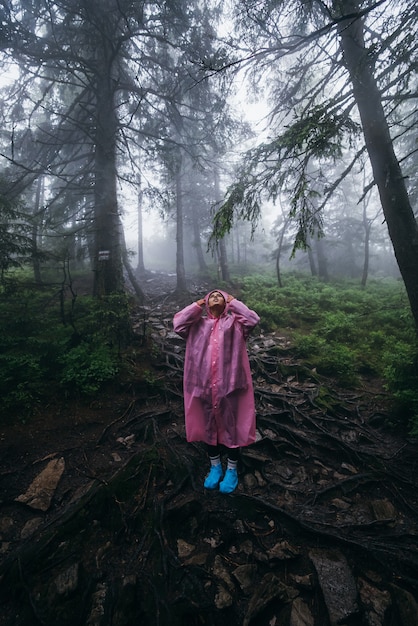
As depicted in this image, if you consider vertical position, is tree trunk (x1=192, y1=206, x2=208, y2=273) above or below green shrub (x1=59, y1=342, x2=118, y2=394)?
above

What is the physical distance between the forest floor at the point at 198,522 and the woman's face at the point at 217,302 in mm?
2382

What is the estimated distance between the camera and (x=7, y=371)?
5016 millimetres

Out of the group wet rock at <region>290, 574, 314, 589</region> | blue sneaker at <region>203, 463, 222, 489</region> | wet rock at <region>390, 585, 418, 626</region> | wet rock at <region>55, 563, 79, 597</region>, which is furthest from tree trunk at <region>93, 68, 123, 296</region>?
wet rock at <region>390, 585, 418, 626</region>

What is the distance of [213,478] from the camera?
366 cm

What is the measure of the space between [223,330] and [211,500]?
2.25 meters

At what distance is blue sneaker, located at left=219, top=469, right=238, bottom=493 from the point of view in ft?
11.7

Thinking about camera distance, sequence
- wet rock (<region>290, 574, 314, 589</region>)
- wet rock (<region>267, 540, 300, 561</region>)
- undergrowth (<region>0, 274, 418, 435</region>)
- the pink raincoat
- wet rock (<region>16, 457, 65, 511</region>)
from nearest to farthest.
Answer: wet rock (<region>290, 574, 314, 589</region>) → wet rock (<region>267, 540, 300, 561</region>) → wet rock (<region>16, 457, 65, 511</region>) → the pink raincoat → undergrowth (<region>0, 274, 418, 435</region>)

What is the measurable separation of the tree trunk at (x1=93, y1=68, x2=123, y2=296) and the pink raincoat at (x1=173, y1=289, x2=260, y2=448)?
482cm

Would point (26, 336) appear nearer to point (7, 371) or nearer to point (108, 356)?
point (7, 371)

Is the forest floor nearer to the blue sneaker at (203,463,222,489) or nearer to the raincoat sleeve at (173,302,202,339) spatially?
the blue sneaker at (203,463,222,489)

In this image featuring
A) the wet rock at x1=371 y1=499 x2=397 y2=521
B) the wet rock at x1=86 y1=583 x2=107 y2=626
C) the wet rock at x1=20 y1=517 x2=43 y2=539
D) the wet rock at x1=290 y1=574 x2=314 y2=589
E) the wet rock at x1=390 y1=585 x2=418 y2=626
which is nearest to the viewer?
the wet rock at x1=390 y1=585 x2=418 y2=626

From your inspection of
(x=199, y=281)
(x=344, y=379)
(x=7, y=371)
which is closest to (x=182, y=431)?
(x=7, y=371)

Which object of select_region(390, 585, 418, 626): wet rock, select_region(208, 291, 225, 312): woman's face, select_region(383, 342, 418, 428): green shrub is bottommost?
select_region(390, 585, 418, 626): wet rock

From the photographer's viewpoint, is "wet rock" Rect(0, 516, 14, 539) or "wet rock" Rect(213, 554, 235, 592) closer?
"wet rock" Rect(213, 554, 235, 592)
